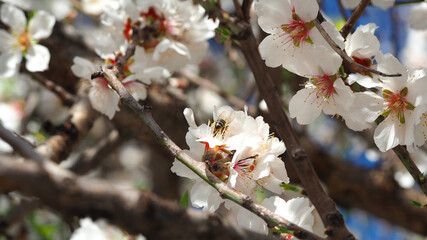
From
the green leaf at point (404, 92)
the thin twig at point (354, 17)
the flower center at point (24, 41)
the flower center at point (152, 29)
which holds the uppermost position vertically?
the thin twig at point (354, 17)

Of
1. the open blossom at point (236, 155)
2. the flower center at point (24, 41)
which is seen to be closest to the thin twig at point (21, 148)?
the open blossom at point (236, 155)

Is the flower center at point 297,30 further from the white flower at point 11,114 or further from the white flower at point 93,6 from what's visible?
the white flower at point 11,114

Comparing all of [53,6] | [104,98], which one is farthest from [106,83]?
[53,6]

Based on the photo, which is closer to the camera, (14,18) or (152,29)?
(152,29)

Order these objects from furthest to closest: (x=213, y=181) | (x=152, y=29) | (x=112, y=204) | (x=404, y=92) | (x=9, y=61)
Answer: (x=9, y=61) < (x=152, y=29) < (x=404, y=92) < (x=213, y=181) < (x=112, y=204)

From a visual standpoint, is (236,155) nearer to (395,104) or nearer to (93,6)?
(395,104)

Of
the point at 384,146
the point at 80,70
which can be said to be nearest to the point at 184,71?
the point at 80,70

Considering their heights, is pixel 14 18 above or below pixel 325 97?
below

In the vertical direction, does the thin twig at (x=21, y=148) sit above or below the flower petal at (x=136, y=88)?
above
